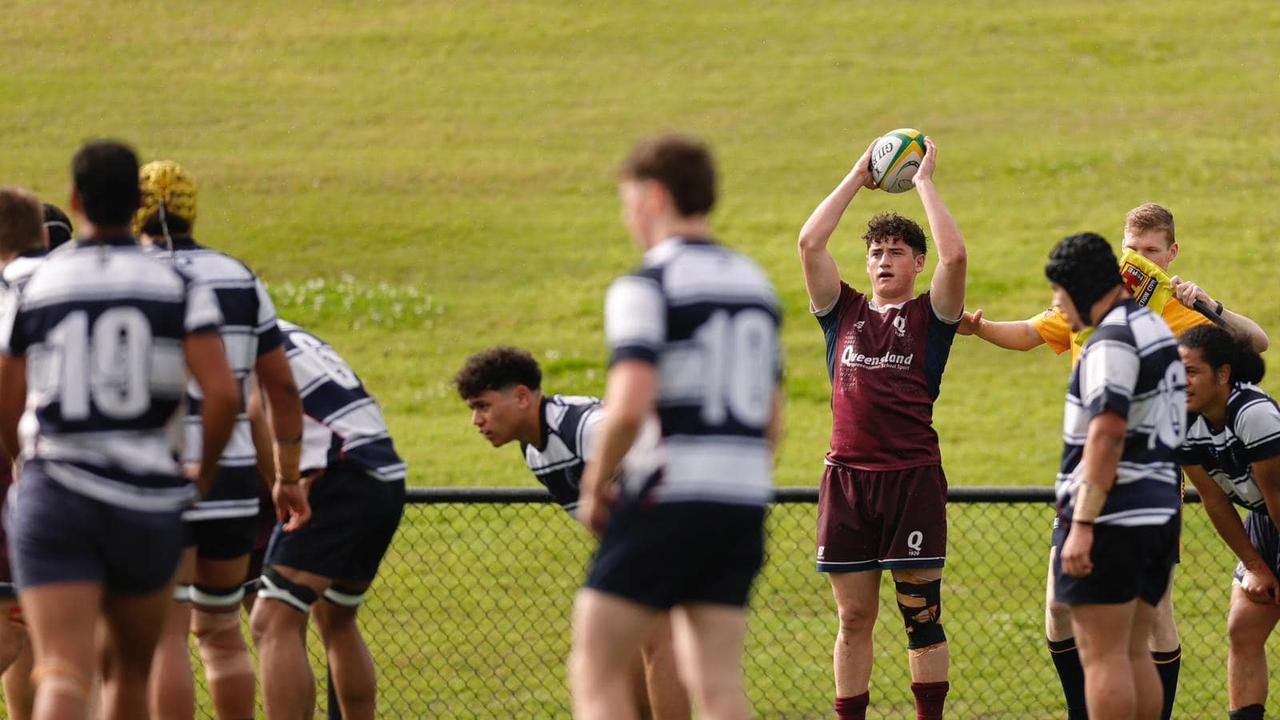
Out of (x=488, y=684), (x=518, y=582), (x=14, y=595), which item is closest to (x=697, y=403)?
(x=14, y=595)

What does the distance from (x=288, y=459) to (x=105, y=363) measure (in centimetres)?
116

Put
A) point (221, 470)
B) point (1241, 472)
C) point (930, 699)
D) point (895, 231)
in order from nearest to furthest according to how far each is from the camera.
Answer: point (221, 470) < point (1241, 472) < point (930, 699) < point (895, 231)

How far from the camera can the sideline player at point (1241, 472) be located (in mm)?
6254

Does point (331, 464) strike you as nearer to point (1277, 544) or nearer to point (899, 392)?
point (899, 392)

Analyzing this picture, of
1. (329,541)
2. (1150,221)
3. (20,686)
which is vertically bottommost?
(20,686)

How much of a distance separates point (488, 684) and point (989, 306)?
469 inches

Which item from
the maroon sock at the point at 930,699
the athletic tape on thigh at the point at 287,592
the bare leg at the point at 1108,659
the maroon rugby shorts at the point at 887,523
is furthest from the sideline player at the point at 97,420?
the maroon sock at the point at 930,699

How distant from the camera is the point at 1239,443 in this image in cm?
635

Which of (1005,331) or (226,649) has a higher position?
(1005,331)

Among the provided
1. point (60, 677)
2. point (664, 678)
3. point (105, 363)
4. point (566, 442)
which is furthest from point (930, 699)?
point (105, 363)

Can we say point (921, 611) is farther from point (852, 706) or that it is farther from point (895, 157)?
point (895, 157)

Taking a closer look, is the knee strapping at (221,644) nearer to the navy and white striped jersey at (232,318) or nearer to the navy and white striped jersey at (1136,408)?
the navy and white striped jersey at (232,318)

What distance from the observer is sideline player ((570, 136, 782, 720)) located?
4.36 metres

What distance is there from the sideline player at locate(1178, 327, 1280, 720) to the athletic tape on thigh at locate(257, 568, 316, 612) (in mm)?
3440
